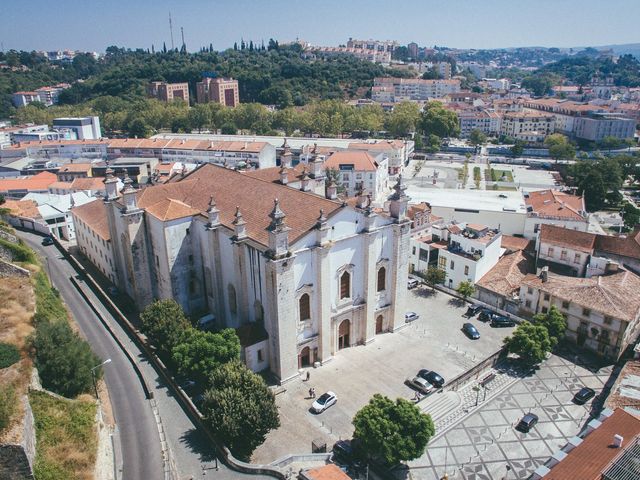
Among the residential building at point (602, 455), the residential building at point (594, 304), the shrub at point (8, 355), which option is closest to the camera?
the residential building at point (602, 455)

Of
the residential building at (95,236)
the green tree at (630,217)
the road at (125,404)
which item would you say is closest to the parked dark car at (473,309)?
the road at (125,404)

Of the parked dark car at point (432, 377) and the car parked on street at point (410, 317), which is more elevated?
the car parked on street at point (410, 317)

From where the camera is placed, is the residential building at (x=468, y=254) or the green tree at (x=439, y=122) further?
the green tree at (x=439, y=122)

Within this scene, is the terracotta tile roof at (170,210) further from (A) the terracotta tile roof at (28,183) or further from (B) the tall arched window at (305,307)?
(A) the terracotta tile roof at (28,183)

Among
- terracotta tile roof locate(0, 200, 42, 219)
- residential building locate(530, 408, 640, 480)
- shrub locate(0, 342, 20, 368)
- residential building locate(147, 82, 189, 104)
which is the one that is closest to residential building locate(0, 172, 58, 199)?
terracotta tile roof locate(0, 200, 42, 219)

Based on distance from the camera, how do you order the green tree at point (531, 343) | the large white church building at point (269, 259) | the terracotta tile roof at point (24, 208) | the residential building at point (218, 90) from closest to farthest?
the large white church building at point (269, 259) → the green tree at point (531, 343) → the terracotta tile roof at point (24, 208) → the residential building at point (218, 90)

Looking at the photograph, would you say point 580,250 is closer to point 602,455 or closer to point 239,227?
point 602,455
